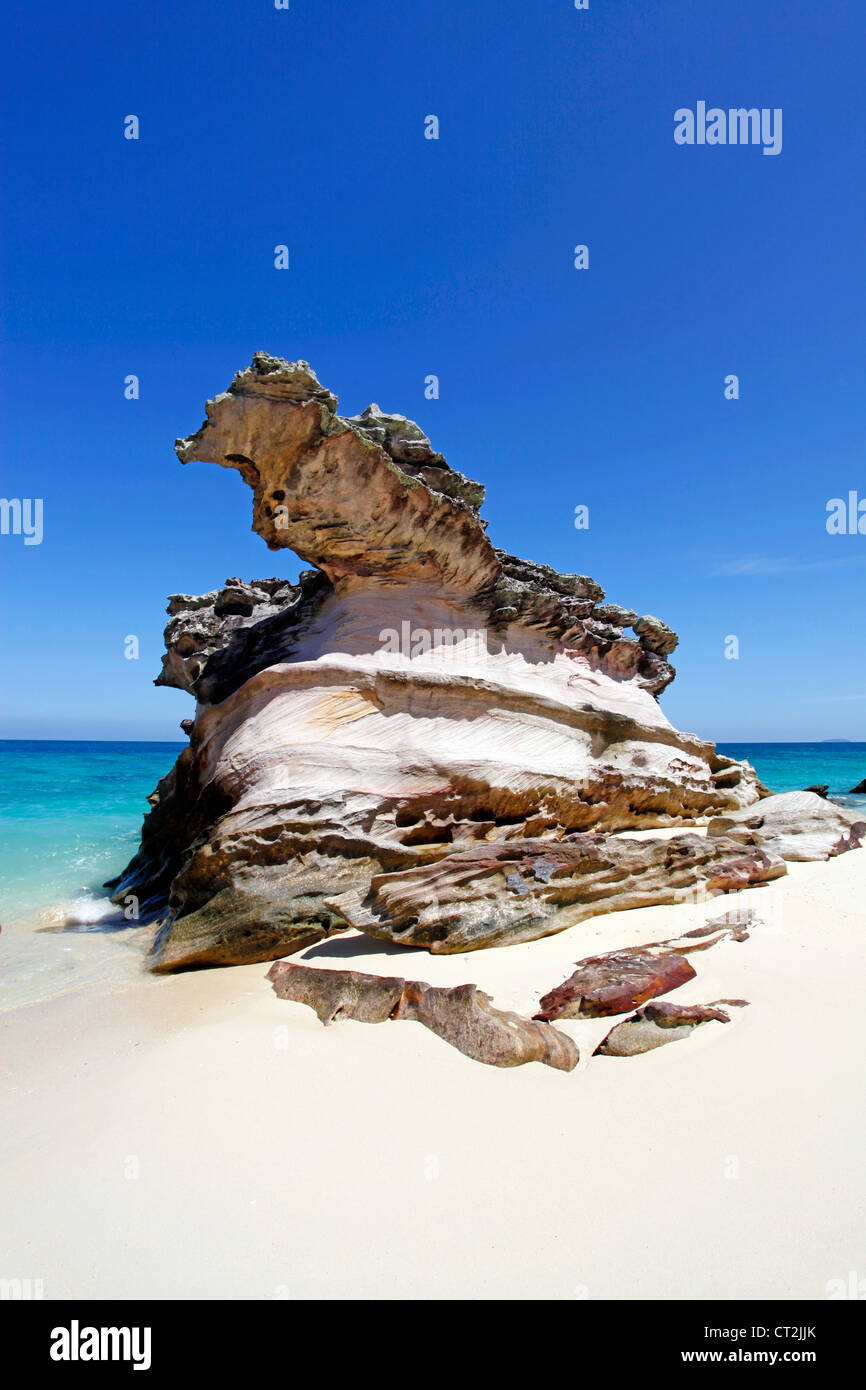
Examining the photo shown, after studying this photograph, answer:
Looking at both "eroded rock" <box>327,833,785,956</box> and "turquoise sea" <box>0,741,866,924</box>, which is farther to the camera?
"turquoise sea" <box>0,741,866,924</box>

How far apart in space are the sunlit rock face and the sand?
1.70 meters

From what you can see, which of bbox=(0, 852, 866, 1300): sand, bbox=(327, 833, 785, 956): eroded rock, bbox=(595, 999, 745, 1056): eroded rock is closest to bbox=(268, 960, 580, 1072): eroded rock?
bbox=(0, 852, 866, 1300): sand

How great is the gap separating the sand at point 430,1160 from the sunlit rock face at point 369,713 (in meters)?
1.70

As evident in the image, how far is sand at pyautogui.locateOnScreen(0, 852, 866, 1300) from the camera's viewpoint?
1814 millimetres

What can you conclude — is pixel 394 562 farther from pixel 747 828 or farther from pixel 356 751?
pixel 747 828

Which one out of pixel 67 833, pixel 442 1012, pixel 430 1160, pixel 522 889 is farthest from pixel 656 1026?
pixel 67 833

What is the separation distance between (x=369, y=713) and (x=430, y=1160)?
448 cm

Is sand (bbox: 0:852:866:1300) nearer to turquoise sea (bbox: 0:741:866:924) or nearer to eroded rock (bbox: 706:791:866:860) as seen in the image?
eroded rock (bbox: 706:791:866:860)

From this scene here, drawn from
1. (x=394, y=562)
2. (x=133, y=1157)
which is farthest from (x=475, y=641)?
(x=133, y=1157)

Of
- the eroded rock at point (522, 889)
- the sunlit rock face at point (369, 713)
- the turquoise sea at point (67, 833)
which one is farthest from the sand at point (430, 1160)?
the turquoise sea at point (67, 833)

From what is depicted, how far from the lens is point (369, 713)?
643 centimetres

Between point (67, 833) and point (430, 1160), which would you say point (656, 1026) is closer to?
point (430, 1160)

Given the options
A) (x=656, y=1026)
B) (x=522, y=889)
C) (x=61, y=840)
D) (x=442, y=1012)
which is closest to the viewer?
(x=656, y=1026)

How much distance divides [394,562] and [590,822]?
3.79 metres
